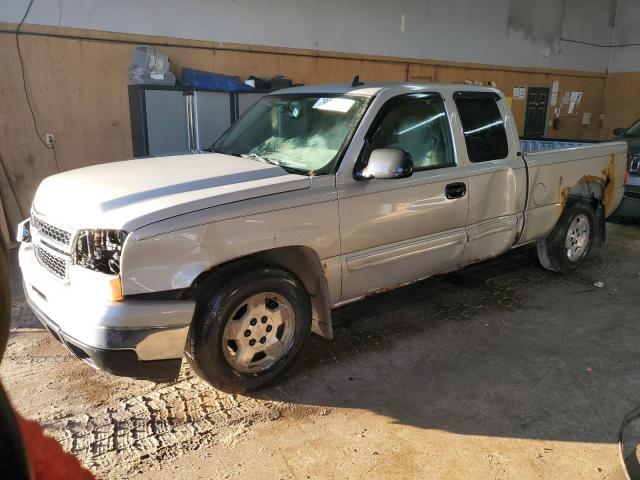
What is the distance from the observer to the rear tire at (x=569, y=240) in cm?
574

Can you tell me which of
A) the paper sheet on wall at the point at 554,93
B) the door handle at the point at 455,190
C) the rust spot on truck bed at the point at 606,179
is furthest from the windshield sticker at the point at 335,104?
the paper sheet on wall at the point at 554,93

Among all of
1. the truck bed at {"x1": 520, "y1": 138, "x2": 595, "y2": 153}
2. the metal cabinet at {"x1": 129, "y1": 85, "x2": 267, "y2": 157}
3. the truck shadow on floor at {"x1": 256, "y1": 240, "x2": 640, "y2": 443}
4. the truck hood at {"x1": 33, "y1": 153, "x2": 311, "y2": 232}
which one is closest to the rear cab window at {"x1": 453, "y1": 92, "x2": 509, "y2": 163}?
the truck shadow on floor at {"x1": 256, "y1": 240, "x2": 640, "y2": 443}

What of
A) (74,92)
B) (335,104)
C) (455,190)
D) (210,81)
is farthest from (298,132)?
(74,92)

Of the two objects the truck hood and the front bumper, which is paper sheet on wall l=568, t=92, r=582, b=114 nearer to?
the truck hood

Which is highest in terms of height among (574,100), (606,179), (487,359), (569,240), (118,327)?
(574,100)

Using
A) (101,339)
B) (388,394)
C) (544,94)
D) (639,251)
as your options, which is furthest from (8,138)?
(544,94)

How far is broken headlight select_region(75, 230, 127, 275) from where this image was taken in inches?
113

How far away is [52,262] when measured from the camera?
3.26 metres

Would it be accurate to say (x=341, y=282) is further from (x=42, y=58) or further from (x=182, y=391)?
(x=42, y=58)

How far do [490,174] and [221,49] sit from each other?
5.74 m

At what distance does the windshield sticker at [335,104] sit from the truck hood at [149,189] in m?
0.74

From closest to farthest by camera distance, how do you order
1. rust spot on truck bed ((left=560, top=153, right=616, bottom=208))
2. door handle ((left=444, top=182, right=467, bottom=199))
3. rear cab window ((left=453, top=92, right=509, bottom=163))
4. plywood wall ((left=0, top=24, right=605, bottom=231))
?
1. door handle ((left=444, top=182, right=467, bottom=199))
2. rear cab window ((left=453, top=92, right=509, bottom=163))
3. rust spot on truck bed ((left=560, top=153, right=616, bottom=208))
4. plywood wall ((left=0, top=24, right=605, bottom=231))

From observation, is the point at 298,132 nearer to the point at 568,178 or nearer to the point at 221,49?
the point at 568,178

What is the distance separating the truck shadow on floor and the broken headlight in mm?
1341
